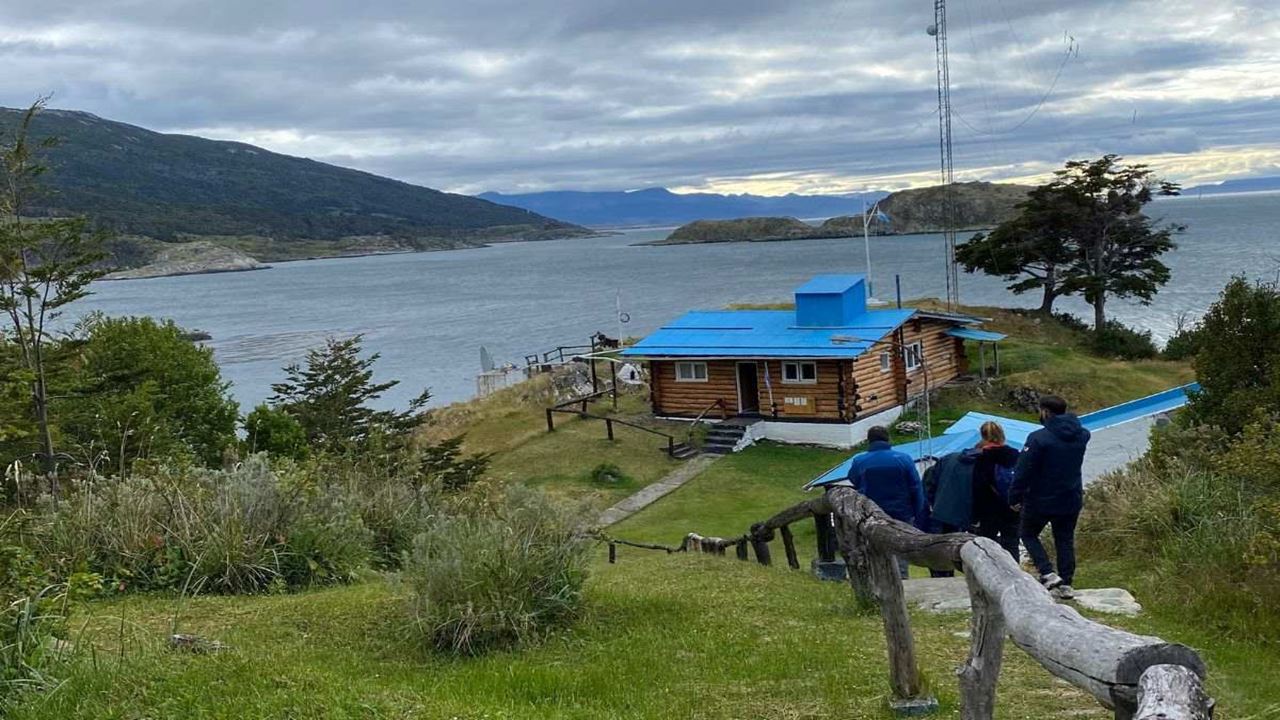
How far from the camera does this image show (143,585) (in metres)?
8.38

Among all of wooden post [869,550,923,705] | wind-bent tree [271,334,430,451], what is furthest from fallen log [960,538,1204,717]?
wind-bent tree [271,334,430,451]

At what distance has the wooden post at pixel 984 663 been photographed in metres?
3.88

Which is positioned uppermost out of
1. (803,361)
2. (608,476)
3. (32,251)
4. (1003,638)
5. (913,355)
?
(32,251)

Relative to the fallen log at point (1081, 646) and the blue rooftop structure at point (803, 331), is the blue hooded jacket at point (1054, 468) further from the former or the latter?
the blue rooftop structure at point (803, 331)

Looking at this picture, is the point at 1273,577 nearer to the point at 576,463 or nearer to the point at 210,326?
the point at 576,463

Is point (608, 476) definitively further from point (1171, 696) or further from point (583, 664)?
point (1171, 696)

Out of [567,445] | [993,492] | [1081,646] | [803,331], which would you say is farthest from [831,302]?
[1081,646]

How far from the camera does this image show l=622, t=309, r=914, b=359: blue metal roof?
31.3 meters

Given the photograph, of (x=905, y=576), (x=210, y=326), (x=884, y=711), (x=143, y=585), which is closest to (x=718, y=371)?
(x=905, y=576)

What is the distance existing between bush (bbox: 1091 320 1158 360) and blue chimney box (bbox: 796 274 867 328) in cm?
1865

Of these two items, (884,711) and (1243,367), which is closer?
(884,711)

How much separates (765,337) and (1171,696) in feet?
102

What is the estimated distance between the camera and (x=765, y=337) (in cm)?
3319

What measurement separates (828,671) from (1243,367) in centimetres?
1240
